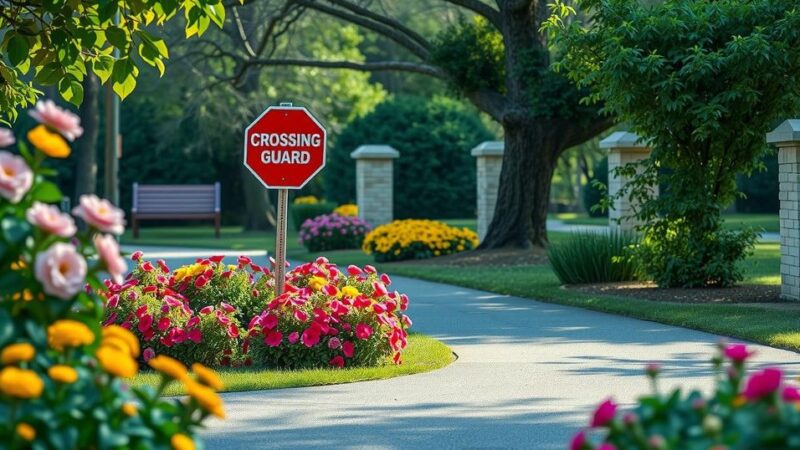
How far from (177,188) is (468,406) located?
32.3 m

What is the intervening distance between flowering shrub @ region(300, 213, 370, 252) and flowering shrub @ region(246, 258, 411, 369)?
59.9ft

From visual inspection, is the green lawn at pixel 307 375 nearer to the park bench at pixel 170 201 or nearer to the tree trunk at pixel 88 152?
the tree trunk at pixel 88 152

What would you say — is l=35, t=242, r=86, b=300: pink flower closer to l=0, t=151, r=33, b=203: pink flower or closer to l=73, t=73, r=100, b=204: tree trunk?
l=0, t=151, r=33, b=203: pink flower

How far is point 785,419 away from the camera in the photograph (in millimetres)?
3242

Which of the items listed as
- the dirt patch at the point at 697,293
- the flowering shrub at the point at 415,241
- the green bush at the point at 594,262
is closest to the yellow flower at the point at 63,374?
the dirt patch at the point at 697,293

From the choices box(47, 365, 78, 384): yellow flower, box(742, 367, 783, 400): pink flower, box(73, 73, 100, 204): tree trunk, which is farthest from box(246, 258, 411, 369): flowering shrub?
box(73, 73, 100, 204): tree trunk

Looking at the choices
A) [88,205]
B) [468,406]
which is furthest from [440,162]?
[88,205]

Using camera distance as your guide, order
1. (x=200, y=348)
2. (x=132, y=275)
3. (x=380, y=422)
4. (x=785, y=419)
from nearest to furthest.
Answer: (x=785, y=419), (x=380, y=422), (x=200, y=348), (x=132, y=275)

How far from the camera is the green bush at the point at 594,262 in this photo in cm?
1773

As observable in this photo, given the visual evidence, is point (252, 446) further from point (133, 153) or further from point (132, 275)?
point (133, 153)

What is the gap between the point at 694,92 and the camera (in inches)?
600

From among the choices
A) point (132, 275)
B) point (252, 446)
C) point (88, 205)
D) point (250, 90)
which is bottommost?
point (252, 446)

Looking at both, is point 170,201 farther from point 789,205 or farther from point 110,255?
point 110,255

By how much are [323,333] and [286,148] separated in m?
2.04
